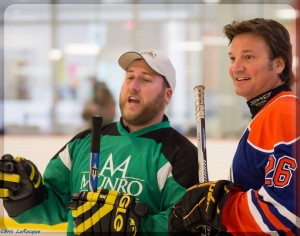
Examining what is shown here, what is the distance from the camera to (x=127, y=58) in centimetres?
164

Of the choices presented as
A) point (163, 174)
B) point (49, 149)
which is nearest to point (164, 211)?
point (163, 174)

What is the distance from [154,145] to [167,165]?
3.7 inches

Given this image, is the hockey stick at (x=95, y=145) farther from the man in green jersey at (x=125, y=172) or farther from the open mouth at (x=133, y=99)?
the open mouth at (x=133, y=99)

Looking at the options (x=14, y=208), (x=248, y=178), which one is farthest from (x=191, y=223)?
(x=14, y=208)

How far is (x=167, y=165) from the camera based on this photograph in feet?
4.98

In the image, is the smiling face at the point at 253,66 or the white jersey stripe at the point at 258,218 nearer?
the white jersey stripe at the point at 258,218

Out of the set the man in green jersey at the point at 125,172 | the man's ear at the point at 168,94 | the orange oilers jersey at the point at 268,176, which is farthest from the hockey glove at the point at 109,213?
the man's ear at the point at 168,94

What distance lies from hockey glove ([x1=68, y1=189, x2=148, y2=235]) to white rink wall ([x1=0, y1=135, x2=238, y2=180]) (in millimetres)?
572

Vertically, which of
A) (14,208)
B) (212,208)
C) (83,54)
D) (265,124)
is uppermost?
(83,54)

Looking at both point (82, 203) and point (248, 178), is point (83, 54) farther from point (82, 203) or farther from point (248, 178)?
point (248, 178)

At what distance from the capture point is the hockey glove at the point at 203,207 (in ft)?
4.16

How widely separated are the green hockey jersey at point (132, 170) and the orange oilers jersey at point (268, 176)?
22cm

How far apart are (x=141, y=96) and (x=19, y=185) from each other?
458 mm

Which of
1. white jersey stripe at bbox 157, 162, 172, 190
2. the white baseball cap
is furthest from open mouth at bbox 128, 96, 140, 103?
white jersey stripe at bbox 157, 162, 172, 190
